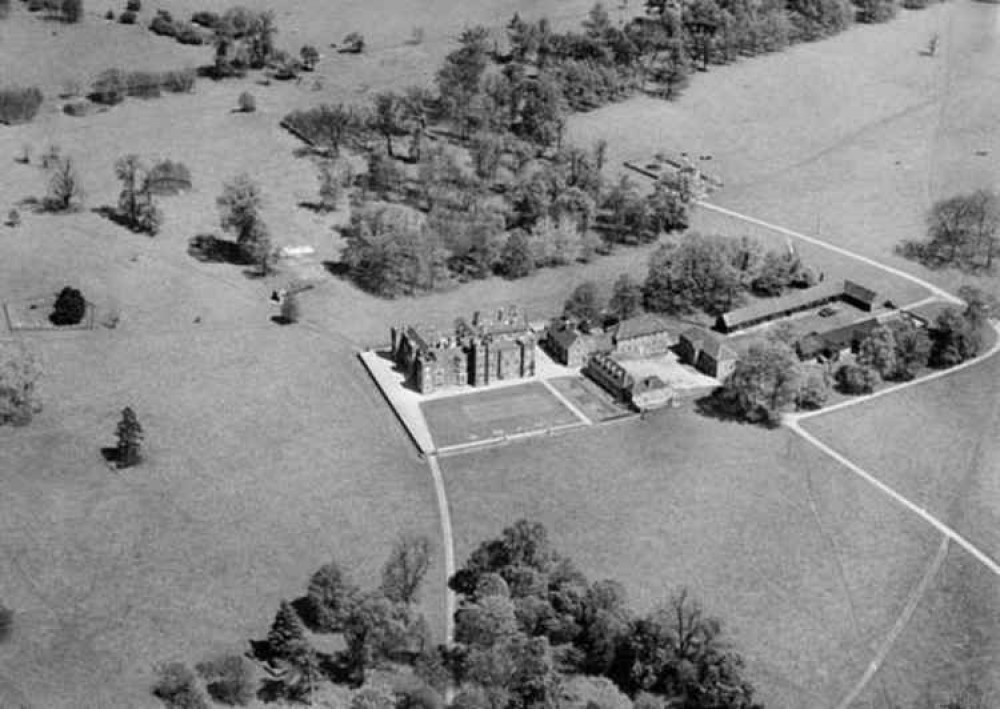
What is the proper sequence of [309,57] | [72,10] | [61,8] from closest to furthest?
[309,57] < [72,10] < [61,8]

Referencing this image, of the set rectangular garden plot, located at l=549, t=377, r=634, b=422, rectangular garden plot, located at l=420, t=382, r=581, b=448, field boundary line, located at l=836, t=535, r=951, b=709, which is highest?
rectangular garden plot, located at l=549, t=377, r=634, b=422

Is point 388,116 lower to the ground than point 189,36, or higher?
lower

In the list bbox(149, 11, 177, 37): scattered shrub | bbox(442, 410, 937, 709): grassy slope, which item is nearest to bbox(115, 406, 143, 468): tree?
bbox(442, 410, 937, 709): grassy slope

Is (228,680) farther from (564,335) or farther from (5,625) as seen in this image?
(564,335)

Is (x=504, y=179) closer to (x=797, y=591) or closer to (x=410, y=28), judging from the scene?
(x=410, y=28)

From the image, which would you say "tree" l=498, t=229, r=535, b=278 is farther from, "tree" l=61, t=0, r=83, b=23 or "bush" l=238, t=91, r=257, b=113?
"tree" l=61, t=0, r=83, b=23

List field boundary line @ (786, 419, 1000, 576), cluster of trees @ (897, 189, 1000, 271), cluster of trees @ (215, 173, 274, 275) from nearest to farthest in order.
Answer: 1. field boundary line @ (786, 419, 1000, 576)
2. cluster of trees @ (215, 173, 274, 275)
3. cluster of trees @ (897, 189, 1000, 271)

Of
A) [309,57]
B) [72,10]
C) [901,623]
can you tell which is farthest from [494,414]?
[72,10]

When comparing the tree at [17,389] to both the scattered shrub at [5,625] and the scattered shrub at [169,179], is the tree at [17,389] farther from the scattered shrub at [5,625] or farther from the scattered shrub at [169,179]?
the scattered shrub at [169,179]

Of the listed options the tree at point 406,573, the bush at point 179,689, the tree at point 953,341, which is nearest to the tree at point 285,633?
the bush at point 179,689
